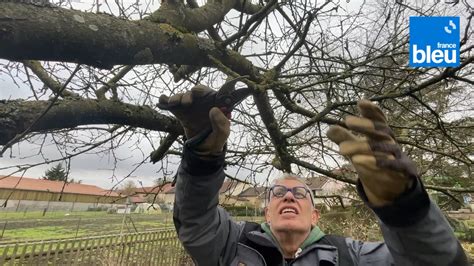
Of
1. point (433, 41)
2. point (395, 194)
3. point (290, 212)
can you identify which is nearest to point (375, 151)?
point (395, 194)

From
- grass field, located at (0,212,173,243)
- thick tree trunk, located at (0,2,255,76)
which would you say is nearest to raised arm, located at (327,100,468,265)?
thick tree trunk, located at (0,2,255,76)

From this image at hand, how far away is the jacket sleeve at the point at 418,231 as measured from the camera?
39.6 inches

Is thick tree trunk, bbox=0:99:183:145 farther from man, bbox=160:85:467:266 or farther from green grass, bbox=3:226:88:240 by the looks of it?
green grass, bbox=3:226:88:240

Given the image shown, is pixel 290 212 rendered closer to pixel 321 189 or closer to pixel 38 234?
pixel 321 189

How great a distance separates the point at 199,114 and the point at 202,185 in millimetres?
365

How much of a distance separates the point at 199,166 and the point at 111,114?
101 cm

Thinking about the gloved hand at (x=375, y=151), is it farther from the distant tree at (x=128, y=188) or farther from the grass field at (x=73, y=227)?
the grass field at (x=73, y=227)

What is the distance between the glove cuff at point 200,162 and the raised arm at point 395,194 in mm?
630

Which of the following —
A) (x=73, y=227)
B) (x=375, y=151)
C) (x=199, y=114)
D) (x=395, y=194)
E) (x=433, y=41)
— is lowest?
(x=73, y=227)

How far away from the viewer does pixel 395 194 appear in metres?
0.99

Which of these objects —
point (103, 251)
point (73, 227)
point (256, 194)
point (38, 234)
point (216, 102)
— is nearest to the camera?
point (216, 102)

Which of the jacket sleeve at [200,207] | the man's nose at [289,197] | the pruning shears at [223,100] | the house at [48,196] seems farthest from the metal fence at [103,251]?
the pruning shears at [223,100]

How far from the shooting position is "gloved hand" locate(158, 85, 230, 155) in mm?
1256

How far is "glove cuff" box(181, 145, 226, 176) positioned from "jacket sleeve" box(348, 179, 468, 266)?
65 cm
